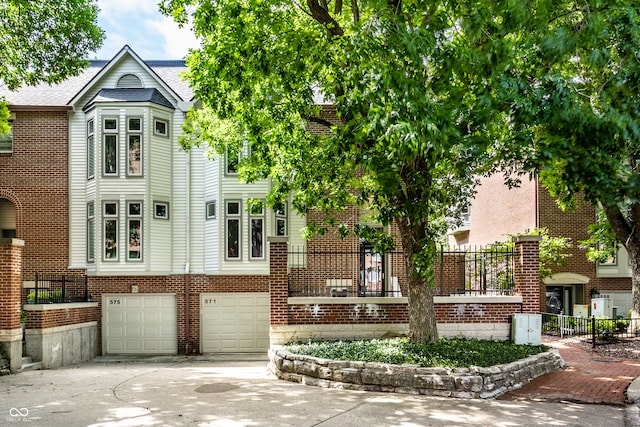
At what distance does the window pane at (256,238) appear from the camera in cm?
2025

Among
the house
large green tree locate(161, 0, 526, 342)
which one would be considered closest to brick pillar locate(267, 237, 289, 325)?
large green tree locate(161, 0, 526, 342)

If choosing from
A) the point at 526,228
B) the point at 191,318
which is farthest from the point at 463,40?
the point at 526,228

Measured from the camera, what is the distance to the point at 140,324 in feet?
67.2

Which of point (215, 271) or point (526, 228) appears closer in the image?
point (215, 271)

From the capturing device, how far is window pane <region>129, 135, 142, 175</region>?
20.2m

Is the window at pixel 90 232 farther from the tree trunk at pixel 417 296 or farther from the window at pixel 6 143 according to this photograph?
the tree trunk at pixel 417 296

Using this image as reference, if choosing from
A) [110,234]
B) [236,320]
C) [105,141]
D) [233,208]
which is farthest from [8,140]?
[236,320]

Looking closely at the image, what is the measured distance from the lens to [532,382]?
11.2m

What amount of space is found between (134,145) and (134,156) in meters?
0.39

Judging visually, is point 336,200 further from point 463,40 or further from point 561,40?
point 561,40

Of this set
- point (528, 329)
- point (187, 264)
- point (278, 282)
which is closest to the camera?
point (528, 329)

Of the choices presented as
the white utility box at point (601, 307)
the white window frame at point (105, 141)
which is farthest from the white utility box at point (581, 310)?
the white window frame at point (105, 141)

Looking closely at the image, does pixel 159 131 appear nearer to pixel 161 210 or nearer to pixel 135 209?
pixel 161 210

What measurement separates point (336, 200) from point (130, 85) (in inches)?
452
